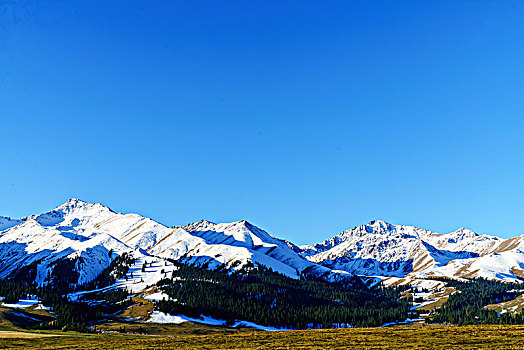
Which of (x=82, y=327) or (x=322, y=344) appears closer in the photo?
(x=322, y=344)

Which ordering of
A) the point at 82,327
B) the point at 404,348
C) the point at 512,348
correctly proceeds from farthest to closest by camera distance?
the point at 82,327 → the point at 404,348 → the point at 512,348

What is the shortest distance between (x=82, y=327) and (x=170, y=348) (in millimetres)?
132332

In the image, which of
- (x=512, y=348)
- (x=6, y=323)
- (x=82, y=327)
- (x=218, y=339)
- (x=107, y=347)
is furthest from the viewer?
(x=82, y=327)

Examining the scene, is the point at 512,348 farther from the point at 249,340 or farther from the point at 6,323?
the point at 6,323

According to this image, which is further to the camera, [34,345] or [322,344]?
[34,345]

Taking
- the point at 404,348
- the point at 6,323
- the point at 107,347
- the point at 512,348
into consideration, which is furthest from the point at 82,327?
the point at 512,348

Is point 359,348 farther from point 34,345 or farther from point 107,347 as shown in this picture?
point 34,345

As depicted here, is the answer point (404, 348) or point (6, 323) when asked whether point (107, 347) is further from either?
point (6, 323)

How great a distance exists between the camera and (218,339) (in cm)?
9994

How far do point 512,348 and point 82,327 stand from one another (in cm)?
18387

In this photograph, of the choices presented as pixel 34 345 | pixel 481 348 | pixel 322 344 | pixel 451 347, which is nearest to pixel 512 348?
pixel 481 348

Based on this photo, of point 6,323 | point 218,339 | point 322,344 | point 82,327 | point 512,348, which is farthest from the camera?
point 82,327

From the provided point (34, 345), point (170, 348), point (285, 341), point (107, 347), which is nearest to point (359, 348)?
point (285, 341)

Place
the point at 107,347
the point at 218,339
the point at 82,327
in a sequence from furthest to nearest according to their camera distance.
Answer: the point at 82,327 < the point at 218,339 < the point at 107,347
